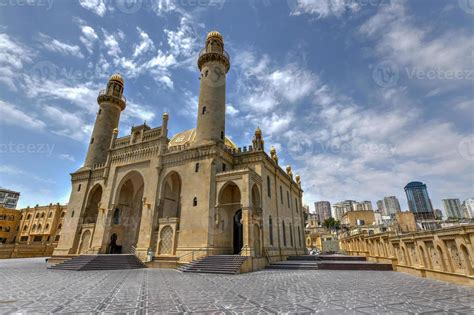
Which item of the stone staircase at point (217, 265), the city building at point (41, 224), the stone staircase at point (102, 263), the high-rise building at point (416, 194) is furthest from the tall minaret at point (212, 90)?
the high-rise building at point (416, 194)

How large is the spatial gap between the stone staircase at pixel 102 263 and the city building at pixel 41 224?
39.9 m

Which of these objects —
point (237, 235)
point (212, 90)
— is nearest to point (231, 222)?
point (237, 235)

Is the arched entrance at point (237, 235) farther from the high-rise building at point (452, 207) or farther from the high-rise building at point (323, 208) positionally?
the high-rise building at point (323, 208)

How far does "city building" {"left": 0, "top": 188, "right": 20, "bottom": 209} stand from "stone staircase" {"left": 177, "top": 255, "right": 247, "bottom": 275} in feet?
297

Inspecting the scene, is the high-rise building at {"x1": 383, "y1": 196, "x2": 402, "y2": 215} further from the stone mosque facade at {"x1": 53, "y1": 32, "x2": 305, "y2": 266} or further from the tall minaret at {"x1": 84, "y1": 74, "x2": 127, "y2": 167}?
the tall minaret at {"x1": 84, "y1": 74, "x2": 127, "y2": 167}

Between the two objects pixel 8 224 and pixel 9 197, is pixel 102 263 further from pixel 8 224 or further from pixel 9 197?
pixel 9 197

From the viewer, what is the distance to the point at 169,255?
20.1 m

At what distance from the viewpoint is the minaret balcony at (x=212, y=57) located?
26.6 m

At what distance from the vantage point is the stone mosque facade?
19.7 metres

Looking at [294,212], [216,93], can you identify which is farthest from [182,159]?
[294,212]

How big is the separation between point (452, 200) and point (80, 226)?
117 metres

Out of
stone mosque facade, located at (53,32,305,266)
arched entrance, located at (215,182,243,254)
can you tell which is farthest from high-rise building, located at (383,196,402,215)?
arched entrance, located at (215,182,243,254)

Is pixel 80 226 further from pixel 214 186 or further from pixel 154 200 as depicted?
pixel 214 186

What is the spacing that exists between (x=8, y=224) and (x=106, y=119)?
4657 centimetres
